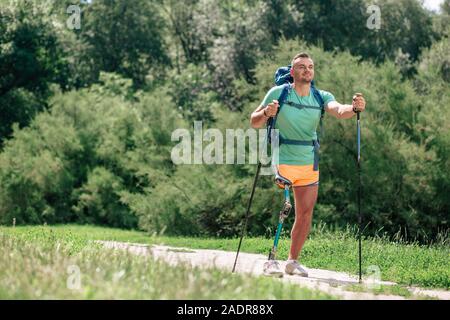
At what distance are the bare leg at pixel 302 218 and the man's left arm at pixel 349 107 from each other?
0.93 m

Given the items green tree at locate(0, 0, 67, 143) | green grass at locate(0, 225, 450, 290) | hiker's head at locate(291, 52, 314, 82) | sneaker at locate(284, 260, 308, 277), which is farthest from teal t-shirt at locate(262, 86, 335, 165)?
green tree at locate(0, 0, 67, 143)

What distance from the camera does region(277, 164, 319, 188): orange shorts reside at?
8.94 metres

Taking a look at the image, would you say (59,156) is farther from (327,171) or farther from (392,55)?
(392,55)

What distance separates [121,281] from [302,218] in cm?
368

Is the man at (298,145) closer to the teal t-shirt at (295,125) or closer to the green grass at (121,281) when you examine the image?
the teal t-shirt at (295,125)

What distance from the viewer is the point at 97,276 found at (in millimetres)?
5762

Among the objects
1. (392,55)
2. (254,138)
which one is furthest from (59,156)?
(392,55)

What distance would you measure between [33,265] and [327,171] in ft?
47.1

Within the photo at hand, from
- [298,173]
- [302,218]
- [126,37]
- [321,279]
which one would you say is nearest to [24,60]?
[126,37]

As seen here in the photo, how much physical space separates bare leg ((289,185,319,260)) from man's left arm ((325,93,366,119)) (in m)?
0.93

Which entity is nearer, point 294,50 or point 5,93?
point 294,50

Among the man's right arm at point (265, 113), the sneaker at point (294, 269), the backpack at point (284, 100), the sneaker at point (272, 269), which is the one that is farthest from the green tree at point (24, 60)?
the sneaker at point (272, 269)

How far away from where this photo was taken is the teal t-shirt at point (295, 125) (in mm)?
8938

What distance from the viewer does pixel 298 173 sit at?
8.95 m
